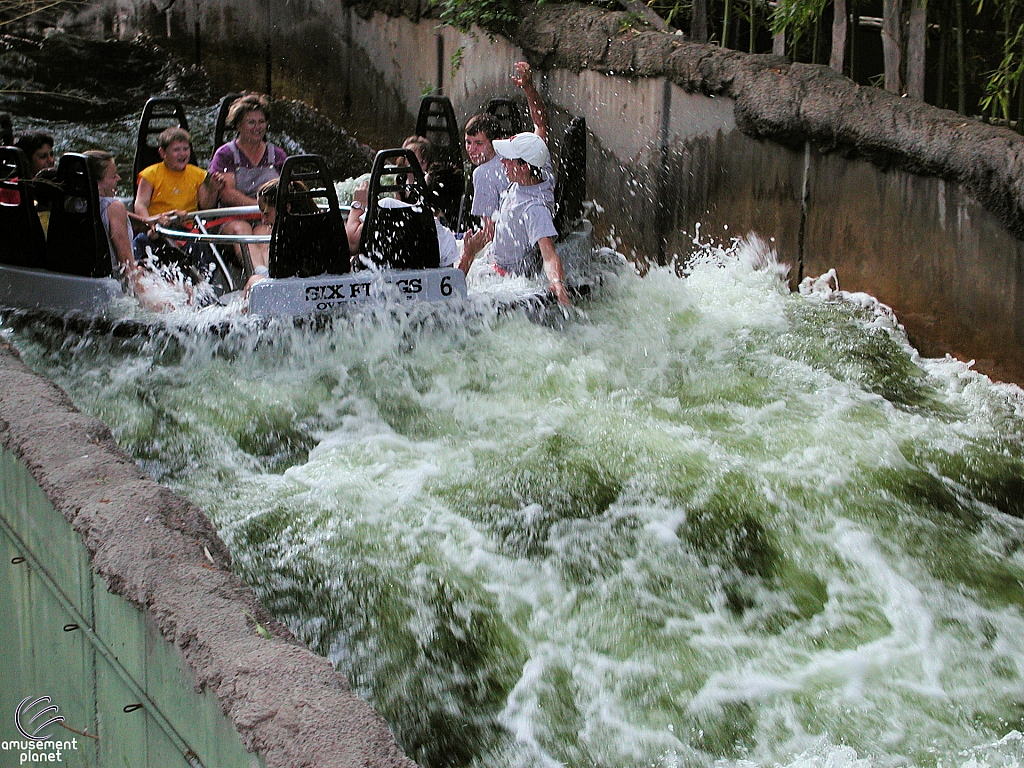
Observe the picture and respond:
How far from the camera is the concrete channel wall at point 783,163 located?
5695 mm

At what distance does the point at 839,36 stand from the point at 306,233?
4002 mm

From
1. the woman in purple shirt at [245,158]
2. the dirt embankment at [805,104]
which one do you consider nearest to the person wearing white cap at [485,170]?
the woman in purple shirt at [245,158]

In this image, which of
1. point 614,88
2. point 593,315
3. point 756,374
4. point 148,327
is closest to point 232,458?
point 148,327

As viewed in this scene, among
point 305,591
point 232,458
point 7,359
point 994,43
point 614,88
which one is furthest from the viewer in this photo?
point 614,88

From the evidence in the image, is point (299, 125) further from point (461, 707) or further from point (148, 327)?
point (461, 707)

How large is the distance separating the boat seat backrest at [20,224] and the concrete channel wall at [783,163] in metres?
4.08

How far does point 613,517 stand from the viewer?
4.27 m

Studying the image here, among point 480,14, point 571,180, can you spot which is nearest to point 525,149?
point 571,180

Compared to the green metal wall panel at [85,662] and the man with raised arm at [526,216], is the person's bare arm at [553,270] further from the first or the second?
the green metal wall panel at [85,662]

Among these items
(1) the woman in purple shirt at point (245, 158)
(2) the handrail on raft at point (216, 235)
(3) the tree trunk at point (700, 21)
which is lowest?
(2) the handrail on raft at point (216, 235)

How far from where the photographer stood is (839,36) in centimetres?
731

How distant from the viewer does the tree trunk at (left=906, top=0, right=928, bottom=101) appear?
6.61m

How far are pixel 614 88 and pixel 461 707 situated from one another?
6.01 meters

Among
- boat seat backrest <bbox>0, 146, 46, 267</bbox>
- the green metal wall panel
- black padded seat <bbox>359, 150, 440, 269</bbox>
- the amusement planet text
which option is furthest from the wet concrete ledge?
boat seat backrest <bbox>0, 146, 46, 267</bbox>
